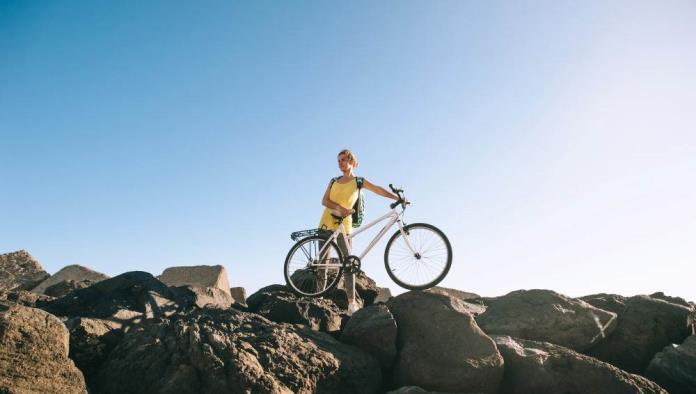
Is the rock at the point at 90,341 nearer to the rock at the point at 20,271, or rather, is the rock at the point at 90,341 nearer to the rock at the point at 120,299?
the rock at the point at 120,299

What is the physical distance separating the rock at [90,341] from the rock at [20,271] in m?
12.4

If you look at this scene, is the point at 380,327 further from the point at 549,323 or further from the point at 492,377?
the point at 549,323

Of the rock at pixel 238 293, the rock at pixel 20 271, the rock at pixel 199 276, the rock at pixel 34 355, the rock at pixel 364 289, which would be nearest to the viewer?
the rock at pixel 34 355

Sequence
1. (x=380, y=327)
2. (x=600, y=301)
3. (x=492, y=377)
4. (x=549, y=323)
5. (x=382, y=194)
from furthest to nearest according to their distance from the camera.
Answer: (x=600, y=301) < (x=382, y=194) < (x=549, y=323) < (x=380, y=327) < (x=492, y=377)

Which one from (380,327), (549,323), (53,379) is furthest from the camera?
(549,323)

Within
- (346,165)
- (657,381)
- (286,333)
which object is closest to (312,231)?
(346,165)

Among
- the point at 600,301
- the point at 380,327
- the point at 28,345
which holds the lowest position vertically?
the point at 28,345

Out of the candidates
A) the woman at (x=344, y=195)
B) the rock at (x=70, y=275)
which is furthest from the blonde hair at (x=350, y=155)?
the rock at (x=70, y=275)

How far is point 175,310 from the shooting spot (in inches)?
313

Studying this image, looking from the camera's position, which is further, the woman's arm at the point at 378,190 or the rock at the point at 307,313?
the woman's arm at the point at 378,190

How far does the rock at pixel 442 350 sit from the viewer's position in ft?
19.5

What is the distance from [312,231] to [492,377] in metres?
3.85

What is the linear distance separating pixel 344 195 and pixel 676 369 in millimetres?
6144

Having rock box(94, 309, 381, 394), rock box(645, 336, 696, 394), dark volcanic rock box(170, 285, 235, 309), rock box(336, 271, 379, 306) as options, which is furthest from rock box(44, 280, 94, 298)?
rock box(645, 336, 696, 394)
